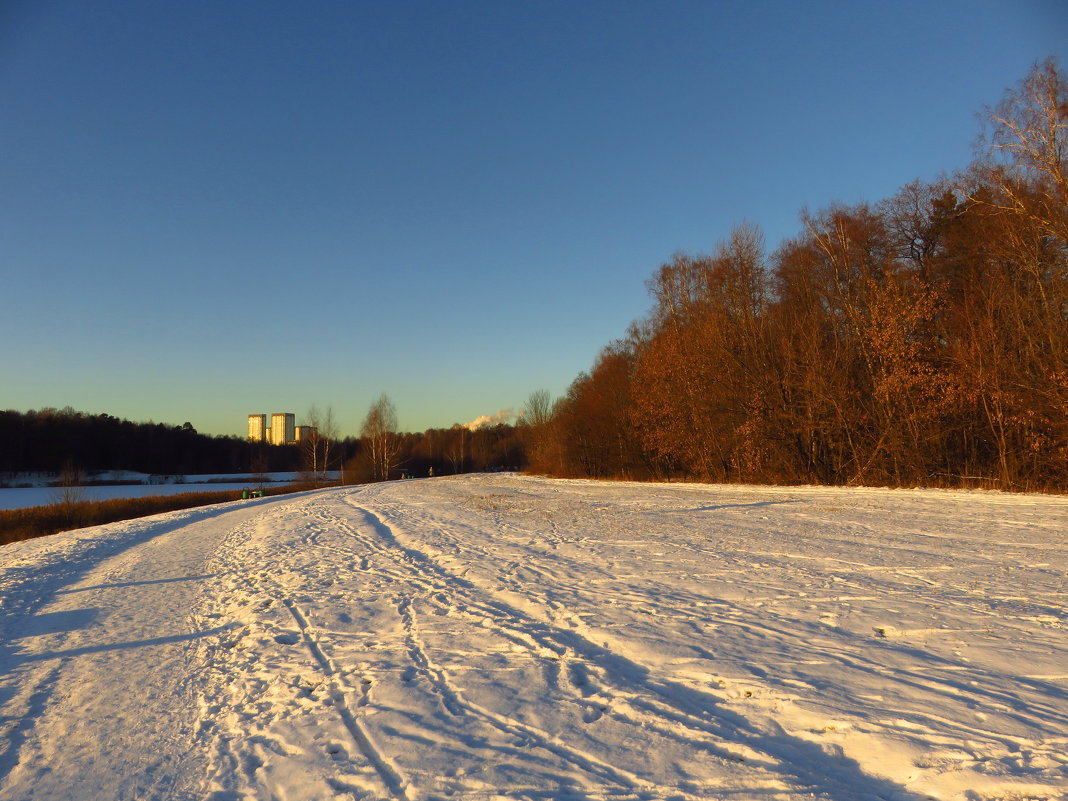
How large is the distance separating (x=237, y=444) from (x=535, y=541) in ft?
383

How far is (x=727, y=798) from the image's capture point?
141 inches

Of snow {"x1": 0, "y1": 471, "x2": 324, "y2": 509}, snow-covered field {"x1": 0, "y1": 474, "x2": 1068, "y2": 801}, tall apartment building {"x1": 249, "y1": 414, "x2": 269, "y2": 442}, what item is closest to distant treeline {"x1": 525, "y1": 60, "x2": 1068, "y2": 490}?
snow-covered field {"x1": 0, "y1": 474, "x2": 1068, "y2": 801}

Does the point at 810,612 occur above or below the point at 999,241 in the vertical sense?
below

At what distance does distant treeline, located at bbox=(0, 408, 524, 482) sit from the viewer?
75.8 metres

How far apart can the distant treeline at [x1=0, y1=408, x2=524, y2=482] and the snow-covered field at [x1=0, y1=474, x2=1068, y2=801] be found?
5464 centimetres

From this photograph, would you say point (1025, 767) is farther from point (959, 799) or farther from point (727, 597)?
point (727, 597)

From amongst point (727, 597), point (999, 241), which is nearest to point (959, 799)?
point (727, 597)

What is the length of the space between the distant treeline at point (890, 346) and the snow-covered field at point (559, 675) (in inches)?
527

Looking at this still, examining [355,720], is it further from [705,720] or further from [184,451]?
[184,451]

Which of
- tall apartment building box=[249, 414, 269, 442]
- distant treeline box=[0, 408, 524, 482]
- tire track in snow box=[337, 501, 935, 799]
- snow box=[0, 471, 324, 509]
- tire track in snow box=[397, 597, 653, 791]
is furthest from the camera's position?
tall apartment building box=[249, 414, 269, 442]

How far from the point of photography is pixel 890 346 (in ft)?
82.4

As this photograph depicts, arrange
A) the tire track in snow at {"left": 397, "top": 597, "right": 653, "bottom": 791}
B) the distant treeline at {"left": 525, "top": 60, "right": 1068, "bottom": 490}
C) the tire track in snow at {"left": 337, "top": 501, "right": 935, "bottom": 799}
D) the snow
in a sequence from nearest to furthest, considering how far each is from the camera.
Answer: the tire track in snow at {"left": 337, "top": 501, "right": 935, "bottom": 799}
the tire track in snow at {"left": 397, "top": 597, "right": 653, "bottom": 791}
the distant treeline at {"left": 525, "top": 60, "right": 1068, "bottom": 490}
the snow

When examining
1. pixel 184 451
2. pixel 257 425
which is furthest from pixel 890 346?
pixel 257 425

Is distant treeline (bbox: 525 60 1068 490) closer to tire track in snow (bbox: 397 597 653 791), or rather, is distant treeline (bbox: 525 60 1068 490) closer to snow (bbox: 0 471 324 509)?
tire track in snow (bbox: 397 597 653 791)
